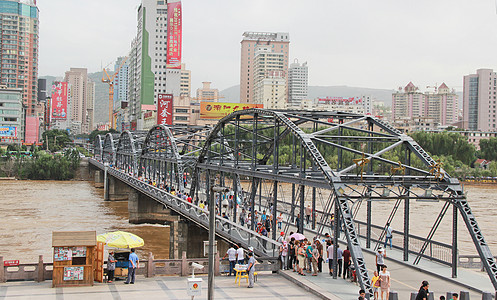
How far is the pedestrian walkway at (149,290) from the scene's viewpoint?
1867cm

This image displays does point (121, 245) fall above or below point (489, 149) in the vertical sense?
below

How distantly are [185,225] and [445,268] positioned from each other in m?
19.4

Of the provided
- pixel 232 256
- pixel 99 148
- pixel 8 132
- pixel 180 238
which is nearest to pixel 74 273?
pixel 232 256

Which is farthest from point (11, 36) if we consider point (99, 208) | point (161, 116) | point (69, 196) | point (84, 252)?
point (84, 252)

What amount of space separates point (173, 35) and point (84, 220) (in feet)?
443

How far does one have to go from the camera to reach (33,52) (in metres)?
190

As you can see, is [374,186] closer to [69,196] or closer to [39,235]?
[39,235]

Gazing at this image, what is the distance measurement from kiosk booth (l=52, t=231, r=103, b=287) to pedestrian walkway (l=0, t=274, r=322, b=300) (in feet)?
1.14

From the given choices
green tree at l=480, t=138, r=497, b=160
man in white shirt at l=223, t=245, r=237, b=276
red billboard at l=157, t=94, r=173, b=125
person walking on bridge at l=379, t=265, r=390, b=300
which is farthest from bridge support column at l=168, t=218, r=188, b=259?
green tree at l=480, t=138, r=497, b=160

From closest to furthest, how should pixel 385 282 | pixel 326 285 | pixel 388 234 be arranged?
pixel 385 282
pixel 326 285
pixel 388 234

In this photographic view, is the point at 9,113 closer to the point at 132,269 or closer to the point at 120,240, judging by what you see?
the point at 120,240

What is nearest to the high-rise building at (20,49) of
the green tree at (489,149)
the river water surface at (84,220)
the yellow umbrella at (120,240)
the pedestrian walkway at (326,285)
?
the river water surface at (84,220)

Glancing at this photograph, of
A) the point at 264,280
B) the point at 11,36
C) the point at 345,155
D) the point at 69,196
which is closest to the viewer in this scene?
the point at 264,280

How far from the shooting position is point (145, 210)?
205 feet
